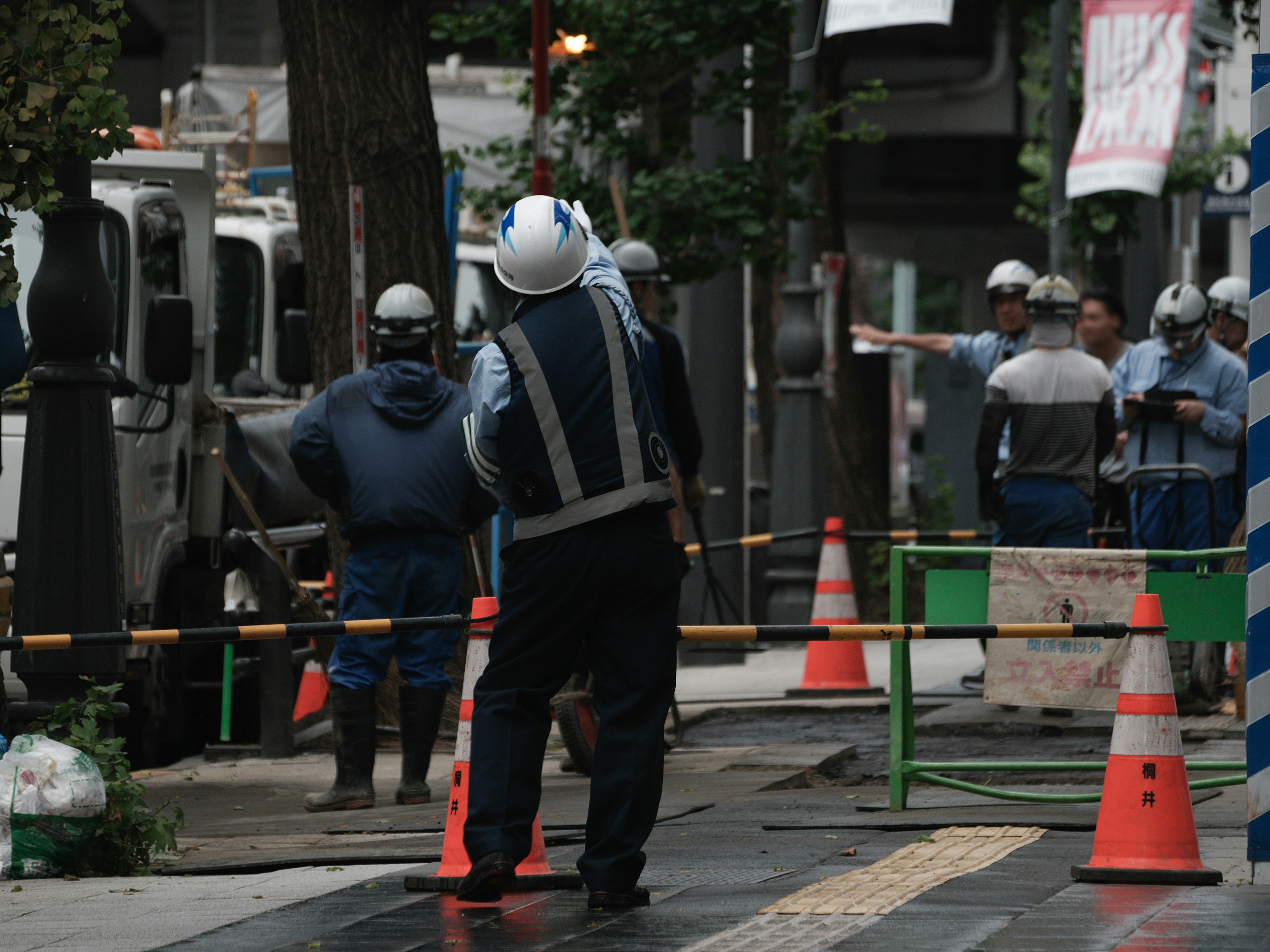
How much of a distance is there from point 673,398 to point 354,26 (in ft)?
8.12

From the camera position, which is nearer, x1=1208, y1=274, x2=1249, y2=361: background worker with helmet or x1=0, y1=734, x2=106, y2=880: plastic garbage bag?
x1=0, y1=734, x2=106, y2=880: plastic garbage bag

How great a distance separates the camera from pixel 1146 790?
5957mm

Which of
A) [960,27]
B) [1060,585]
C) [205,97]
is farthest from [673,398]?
[960,27]

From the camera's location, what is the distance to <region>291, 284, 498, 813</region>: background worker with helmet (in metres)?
8.02

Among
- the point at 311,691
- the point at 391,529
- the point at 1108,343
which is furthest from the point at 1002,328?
the point at 391,529

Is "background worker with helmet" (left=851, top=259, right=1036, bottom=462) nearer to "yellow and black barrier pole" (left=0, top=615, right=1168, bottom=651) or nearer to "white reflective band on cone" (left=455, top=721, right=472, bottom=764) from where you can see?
"yellow and black barrier pole" (left=0, top=615, right=1168, bottom=651)

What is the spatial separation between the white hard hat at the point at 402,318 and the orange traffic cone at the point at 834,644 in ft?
13.9

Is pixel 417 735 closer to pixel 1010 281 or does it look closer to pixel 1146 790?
pixel 1146 790

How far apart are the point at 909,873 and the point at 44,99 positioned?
3488 mm

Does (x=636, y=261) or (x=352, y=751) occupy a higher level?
(x=636, y=261)

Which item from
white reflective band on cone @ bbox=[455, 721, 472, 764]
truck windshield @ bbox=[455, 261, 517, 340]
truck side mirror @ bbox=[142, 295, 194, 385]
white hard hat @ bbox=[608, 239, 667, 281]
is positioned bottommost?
white reflective band on cone @ bbox=[455, 721, 472, 764]

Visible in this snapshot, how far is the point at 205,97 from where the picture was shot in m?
18.0

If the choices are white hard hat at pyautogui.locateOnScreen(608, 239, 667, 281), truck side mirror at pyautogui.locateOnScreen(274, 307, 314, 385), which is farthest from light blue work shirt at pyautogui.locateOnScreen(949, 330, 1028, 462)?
truck side mirror at pyautogui.locateOnScreen(274, 307, 314, 385)

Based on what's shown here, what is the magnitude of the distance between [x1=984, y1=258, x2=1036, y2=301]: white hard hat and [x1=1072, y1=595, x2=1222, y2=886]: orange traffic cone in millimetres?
5218
